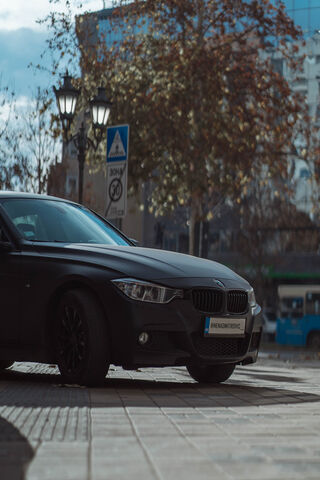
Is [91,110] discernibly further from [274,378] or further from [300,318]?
[300,318]

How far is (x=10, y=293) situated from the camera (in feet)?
29.4

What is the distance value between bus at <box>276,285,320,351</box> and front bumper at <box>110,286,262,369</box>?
2936 centimetres

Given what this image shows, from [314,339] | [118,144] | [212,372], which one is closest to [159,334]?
[212,372]

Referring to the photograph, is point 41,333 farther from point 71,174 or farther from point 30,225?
point 71,174

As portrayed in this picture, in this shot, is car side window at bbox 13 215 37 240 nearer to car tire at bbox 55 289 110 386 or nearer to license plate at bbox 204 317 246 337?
car tire at bbox 55 289 110 386

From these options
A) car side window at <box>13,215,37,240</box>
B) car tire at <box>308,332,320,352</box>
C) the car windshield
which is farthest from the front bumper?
car tire at <box>308,332,320,352</box>

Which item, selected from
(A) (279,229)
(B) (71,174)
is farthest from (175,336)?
(B) (71,174)

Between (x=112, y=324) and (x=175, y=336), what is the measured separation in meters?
0.53

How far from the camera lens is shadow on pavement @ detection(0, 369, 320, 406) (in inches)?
280

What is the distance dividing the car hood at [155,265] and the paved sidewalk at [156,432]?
3.02 ft

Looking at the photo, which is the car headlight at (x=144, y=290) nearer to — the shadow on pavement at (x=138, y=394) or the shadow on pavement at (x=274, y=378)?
the shadow on pavement at (x=138, y=394)

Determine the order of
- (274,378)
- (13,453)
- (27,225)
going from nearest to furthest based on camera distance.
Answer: (13,453) → (27,225) → (274,378)

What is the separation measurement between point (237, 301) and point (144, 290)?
0.96 metres

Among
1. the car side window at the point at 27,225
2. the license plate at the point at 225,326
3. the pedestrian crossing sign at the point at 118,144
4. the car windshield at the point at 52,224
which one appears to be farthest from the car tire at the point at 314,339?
the license plate at the point at 225,326
